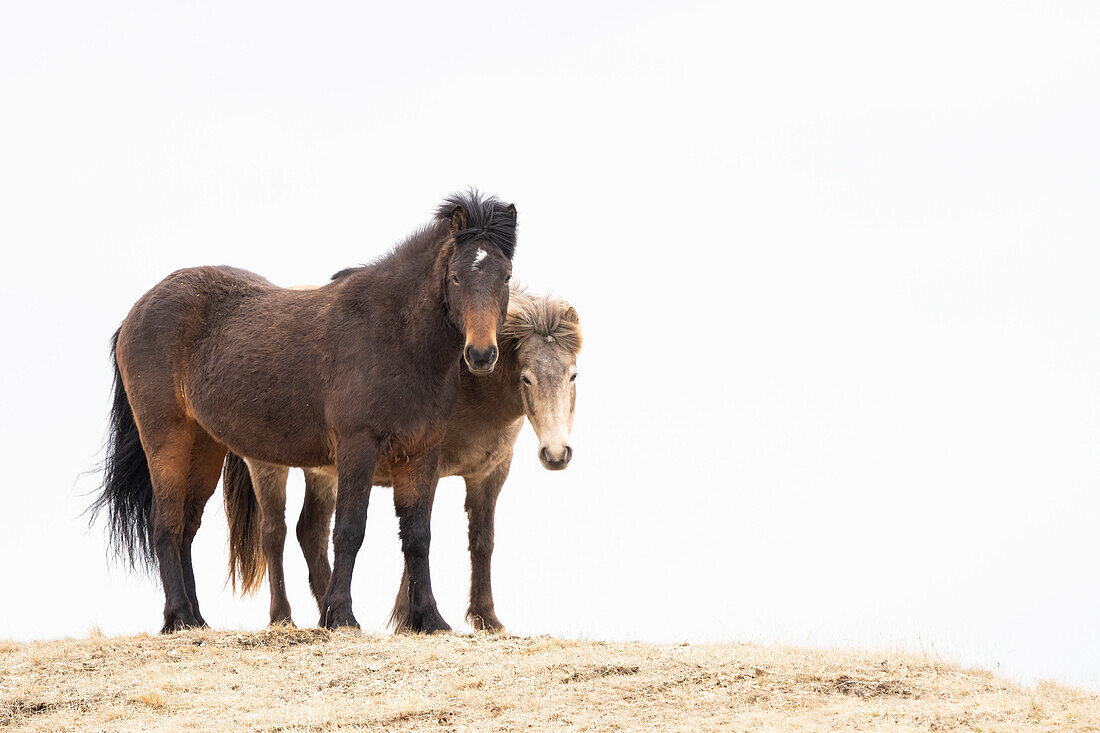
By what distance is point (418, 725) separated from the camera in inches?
290

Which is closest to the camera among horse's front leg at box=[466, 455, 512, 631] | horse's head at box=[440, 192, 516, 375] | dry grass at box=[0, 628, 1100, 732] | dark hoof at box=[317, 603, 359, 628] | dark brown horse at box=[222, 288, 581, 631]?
dry grass at box=[0, 628, 1100, 732]

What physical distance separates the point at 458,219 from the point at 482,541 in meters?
3.12

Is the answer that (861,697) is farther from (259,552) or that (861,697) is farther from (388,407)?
(259,552)

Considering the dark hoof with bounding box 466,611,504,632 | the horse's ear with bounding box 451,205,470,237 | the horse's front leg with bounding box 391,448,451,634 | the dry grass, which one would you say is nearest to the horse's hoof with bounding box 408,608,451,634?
the horse's front leg with bounding box 391,448,451,634

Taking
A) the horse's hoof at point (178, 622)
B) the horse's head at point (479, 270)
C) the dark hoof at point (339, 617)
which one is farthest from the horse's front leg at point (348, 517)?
the horse's hoof at point (178, 622)

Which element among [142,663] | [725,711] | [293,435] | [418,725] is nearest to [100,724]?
[142,663]

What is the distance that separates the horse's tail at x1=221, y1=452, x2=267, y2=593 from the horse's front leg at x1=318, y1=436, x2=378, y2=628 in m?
3.03

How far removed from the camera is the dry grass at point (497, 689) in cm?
711

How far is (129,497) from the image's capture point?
12172 millimetres

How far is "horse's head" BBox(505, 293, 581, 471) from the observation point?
10.4 metres

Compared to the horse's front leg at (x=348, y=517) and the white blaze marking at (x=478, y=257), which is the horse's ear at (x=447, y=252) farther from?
the horse's front leg at (x=348, y=517)

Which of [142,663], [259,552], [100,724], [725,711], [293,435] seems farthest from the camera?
[259,552]

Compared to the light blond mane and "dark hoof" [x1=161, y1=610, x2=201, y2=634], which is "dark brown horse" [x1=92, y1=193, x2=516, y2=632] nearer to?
"dark hoof" [x1=161, y1=610, x2=201, y2=634]

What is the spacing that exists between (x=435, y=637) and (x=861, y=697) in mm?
3391
